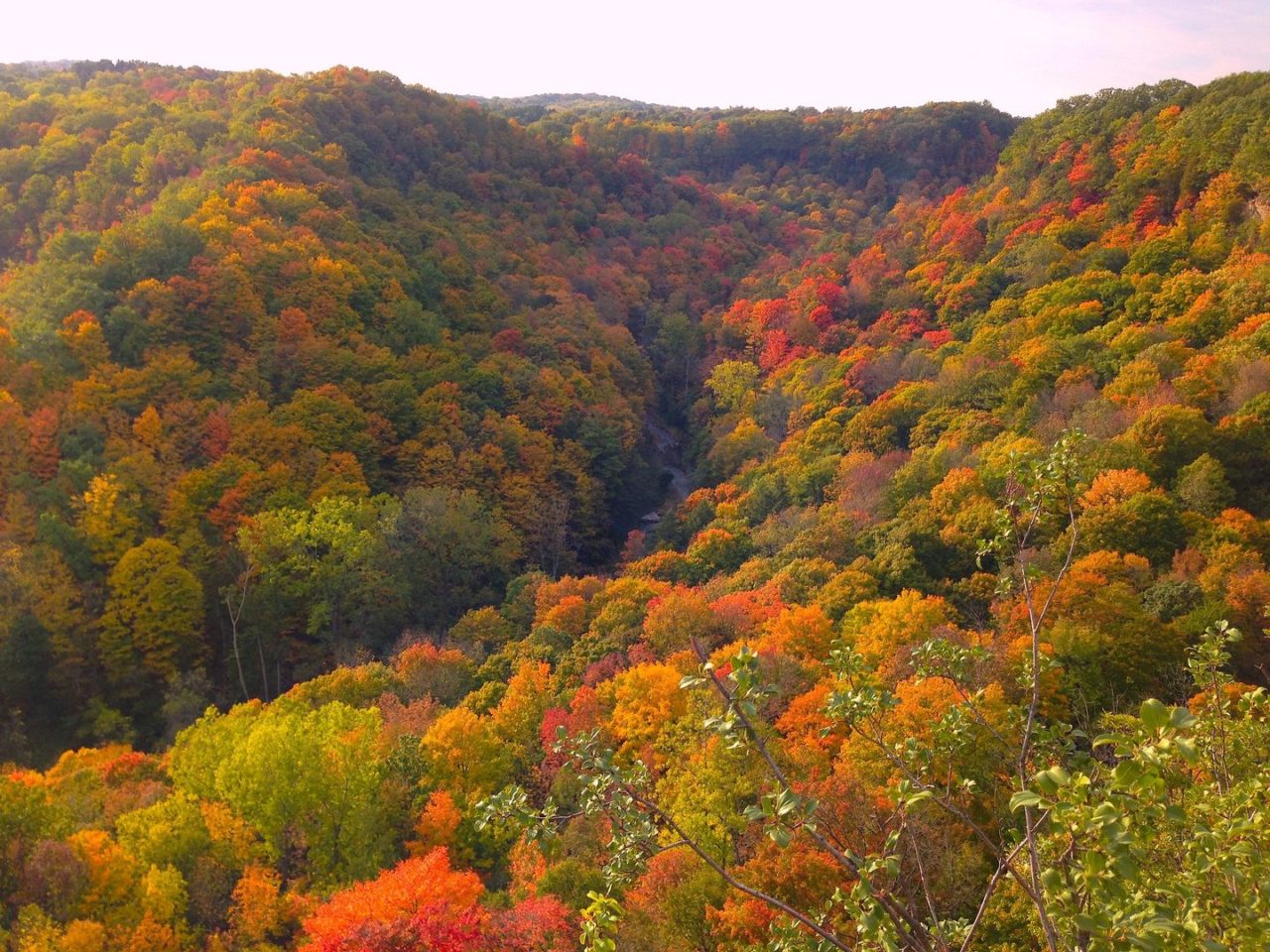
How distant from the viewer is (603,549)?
58094 millimetres

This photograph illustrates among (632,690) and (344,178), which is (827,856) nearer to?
(632,690)

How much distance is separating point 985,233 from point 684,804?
66.6 m

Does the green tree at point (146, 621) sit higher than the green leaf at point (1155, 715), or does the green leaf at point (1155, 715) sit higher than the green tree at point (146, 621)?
the green leaf at point (1155, 715)

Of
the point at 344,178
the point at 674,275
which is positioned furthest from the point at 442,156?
the point at 674,275

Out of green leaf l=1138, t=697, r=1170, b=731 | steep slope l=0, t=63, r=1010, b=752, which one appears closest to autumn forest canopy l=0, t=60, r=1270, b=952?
green leaf l=1138, t=697, r=1170, b=731

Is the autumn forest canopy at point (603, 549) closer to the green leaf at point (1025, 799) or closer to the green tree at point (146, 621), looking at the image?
the green tree at point (146, 621)

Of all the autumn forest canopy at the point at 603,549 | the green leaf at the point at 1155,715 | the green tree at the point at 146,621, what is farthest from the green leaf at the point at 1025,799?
the green tree at the point at 146,621

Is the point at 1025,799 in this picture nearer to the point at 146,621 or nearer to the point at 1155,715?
the point at 1155,715

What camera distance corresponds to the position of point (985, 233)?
234ft

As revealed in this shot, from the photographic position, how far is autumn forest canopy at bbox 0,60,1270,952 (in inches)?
305

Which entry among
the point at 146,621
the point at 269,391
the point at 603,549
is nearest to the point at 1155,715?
the point at 146,621

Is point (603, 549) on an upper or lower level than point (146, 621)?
lower

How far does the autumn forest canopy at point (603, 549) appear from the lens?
7750 mm

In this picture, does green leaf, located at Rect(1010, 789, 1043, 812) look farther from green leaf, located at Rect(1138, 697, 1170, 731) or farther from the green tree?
the green tree
